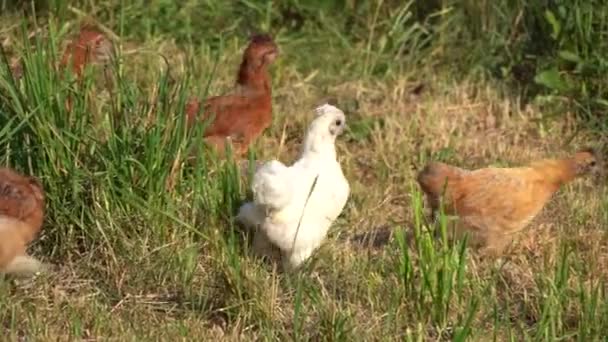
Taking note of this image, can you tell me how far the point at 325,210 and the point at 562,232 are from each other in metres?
1.21

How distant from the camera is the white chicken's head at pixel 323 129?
241 inches

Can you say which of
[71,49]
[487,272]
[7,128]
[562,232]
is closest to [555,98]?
[562,232]

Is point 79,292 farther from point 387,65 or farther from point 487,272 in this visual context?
point 387,65

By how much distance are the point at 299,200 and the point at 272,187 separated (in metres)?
0.19

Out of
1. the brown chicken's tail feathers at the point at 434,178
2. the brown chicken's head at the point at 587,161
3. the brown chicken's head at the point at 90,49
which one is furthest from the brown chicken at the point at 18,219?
the brown chicken's head at the point at 587,161

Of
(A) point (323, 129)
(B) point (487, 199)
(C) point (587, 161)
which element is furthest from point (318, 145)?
(C) point (587, 161)

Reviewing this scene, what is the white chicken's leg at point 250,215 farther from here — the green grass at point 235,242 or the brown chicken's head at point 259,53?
the brown chicken's head at point 259,53

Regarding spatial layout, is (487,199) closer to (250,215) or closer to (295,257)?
(295,257)

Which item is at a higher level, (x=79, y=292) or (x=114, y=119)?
(x=114, y=119)

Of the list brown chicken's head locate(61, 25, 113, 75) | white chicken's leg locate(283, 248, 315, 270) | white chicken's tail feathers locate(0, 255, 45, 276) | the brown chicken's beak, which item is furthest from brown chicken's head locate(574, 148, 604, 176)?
white chicken's tail feathers locate(0, 255, 45, 276)

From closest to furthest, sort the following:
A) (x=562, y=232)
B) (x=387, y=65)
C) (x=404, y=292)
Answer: (x=404, y=292)
(x=562, y=232)
(x=387, y=65)

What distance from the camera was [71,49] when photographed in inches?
265

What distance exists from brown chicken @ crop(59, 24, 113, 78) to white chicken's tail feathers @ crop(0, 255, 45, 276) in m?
1.14

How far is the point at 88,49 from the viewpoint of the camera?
6.43m
